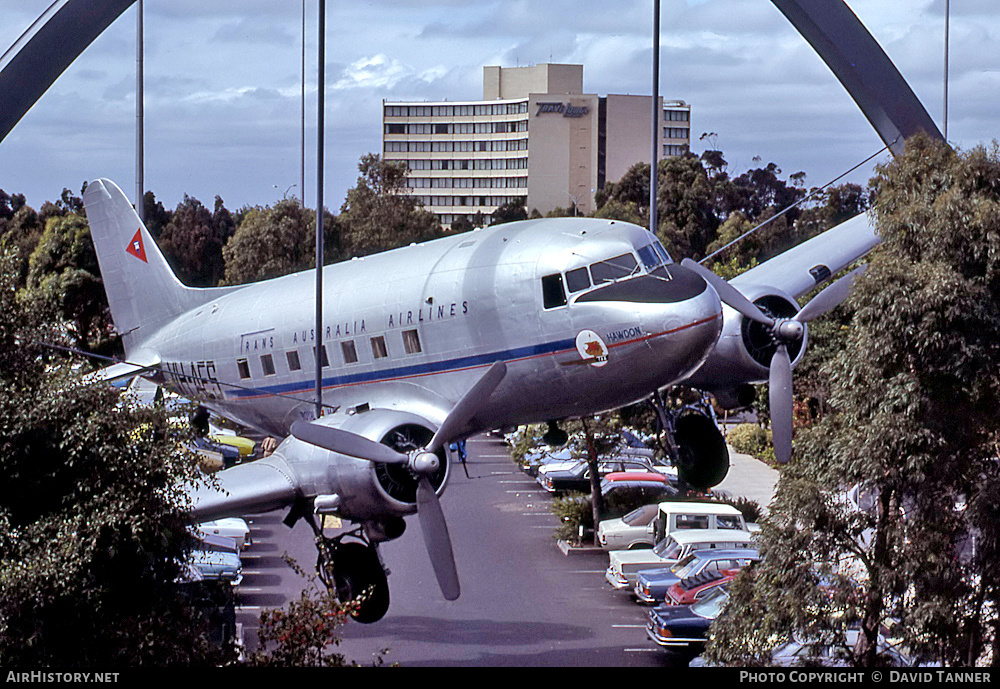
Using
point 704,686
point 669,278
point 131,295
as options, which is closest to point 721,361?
point 669,278

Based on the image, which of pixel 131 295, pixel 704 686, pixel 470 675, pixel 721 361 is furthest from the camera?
pixel 131 295

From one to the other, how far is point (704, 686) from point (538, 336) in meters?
8.95

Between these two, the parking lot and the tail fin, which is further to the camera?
the parking lot

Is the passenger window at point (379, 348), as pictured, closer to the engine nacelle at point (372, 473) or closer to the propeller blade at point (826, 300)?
the engine nacelle at point (372, 473)

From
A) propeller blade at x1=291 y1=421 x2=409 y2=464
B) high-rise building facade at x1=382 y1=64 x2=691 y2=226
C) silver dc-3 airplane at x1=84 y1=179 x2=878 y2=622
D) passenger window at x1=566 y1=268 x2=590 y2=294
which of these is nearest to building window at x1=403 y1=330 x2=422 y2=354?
silver dc-3 airplane at x1=84 y1=179 x2=878 y2=622

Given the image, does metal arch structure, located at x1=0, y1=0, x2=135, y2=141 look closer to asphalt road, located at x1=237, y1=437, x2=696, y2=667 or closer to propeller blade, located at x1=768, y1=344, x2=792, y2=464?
asphalt road, located at x1=237, y1=437, x2=696, y2=667

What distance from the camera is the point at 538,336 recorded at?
2086 cm

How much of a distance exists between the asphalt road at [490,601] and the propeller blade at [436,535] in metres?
5.72

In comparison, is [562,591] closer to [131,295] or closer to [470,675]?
[131,295]

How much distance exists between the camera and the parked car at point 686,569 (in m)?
33.9

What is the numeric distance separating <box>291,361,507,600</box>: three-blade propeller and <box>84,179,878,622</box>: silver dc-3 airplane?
3 cm

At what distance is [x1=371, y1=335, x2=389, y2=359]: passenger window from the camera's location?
910 inches

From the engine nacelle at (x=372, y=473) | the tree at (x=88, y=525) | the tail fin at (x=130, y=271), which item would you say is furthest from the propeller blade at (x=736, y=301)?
the tail fin at (x=130, y=271)

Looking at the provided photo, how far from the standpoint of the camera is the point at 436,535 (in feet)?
66.3
